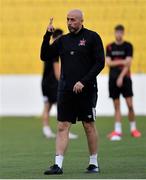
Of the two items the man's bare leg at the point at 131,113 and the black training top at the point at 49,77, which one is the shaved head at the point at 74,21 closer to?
the man's bare leg at the point at 131,113

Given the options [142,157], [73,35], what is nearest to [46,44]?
[73,35]

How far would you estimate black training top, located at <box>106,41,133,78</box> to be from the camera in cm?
1482

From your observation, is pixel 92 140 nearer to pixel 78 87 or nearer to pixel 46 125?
pixel 78 87

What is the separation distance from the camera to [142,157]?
11688 mm

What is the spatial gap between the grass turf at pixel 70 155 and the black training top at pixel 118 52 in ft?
4.05

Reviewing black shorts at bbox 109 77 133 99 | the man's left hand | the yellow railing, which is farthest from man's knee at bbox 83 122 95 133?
the yellow railing

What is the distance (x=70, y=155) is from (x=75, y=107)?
6.95 feet

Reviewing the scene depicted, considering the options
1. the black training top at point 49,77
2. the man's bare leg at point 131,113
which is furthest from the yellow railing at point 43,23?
the man's bare leg at point 131,113

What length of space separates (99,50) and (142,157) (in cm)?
227

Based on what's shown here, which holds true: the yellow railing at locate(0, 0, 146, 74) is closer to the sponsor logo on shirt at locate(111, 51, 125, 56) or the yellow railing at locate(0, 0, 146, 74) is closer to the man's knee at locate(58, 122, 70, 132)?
the sponsor logo on shirt at locate(111, 51, 125, 56)

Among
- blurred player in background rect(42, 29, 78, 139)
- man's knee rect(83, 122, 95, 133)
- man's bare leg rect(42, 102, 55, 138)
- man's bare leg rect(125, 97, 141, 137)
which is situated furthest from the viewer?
man's bare leg rect(42, 102, 55, 138)

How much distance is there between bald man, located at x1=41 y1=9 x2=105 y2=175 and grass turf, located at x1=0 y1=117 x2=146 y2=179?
37 centimetres

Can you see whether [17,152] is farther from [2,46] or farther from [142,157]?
[2,46]

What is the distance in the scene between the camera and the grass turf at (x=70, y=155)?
33.0 feet
